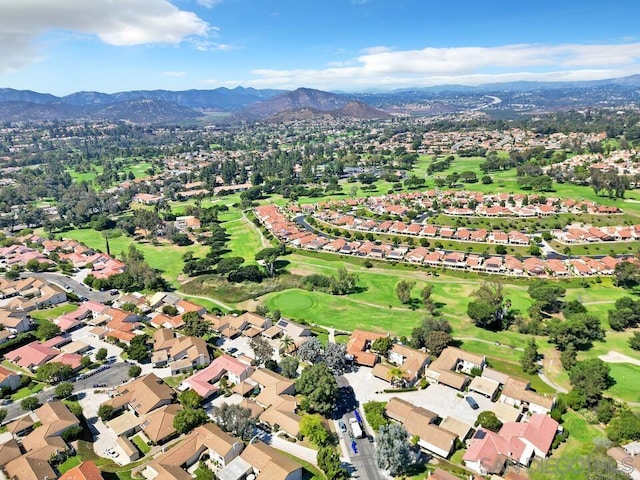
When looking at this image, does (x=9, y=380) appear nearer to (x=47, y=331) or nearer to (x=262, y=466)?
(x=47, y=331)

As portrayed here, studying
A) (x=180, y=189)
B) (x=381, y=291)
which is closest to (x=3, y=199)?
(x=180, y=189)

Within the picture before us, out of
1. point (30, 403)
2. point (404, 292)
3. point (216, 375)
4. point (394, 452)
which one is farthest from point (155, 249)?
point (394, 452)

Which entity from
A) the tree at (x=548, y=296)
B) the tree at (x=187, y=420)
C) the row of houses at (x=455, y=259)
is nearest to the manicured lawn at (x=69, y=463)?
the tree at (x=187, y=420)

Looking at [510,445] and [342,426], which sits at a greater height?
[510,445]

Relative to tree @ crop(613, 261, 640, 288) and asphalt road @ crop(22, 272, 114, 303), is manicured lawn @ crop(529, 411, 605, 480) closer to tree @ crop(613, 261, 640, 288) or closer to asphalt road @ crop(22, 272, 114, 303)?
tree @ crop(613, 261, 640, 288)

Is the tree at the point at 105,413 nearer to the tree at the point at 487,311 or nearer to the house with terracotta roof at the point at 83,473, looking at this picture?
the house with terracotta roof at the point at 83,473

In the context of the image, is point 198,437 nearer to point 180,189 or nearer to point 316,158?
point 180,189
